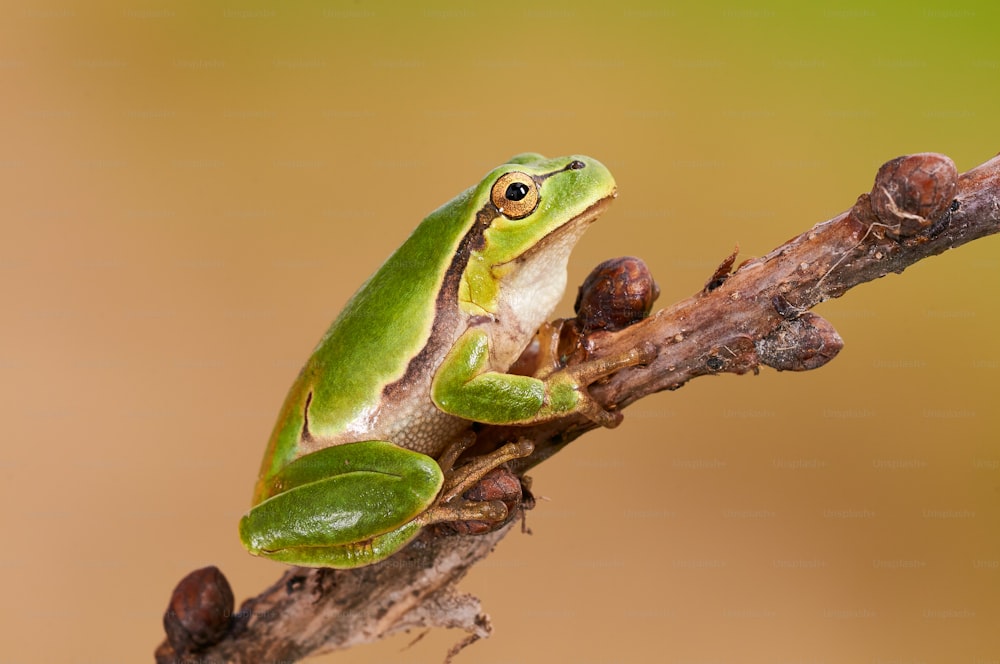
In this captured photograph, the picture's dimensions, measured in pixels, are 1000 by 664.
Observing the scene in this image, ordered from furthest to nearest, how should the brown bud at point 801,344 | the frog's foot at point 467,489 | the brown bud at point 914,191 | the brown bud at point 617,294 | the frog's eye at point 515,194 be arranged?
the frog's eye at point 515,194 < the brown bud at point 617,294 < the frog's foot at point 467,489 < the brown bud at point 801,344 < the brown bud at point 914,191

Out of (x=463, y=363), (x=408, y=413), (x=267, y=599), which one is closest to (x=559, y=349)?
(x=463, y=363)

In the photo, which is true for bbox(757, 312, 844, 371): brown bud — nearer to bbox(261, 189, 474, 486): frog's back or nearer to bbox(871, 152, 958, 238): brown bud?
bbox(871, 152, 958, 238): brown bud

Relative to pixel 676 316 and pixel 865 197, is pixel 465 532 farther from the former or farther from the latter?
pixel 865 197

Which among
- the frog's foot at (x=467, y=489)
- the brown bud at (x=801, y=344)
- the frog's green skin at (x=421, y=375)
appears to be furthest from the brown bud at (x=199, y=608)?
the brown bud at (x=801, y=344)

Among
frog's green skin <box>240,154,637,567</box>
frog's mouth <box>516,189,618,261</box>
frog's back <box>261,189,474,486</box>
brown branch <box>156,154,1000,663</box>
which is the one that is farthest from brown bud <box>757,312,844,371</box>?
frog's back <box>261,189,474,486</box>

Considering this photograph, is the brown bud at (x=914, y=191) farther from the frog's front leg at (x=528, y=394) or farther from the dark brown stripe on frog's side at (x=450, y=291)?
the dark brown stripe on frog's side at (x=450, y=291)
